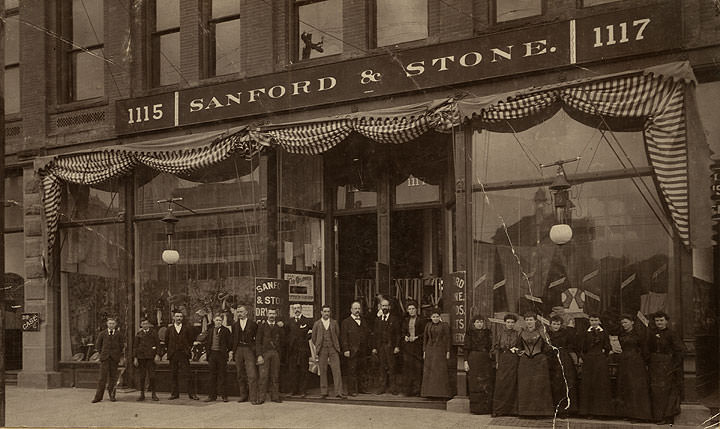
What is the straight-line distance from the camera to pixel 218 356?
13.1m

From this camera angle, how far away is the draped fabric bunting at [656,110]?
9969mm

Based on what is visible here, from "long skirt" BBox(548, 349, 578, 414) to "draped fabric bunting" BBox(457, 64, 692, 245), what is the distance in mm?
2237

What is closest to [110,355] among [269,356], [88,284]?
[88,284]

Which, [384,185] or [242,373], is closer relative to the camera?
[242,373]

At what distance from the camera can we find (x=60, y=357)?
15.6m

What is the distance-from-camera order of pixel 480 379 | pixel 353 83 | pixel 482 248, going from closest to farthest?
pixel 480 379 → pixel 482 248 → pixel 353 83

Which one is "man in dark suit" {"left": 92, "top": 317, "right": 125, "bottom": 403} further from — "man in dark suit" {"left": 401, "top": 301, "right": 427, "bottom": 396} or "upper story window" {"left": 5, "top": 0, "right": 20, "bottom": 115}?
"upper story window" {"left": 5, "top": 0, "right": 20, "bottom": 115}

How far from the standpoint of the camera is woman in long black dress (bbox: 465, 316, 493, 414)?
35.4 feet

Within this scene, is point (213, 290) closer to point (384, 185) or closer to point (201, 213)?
point (201, 213)

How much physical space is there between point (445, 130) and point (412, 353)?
3.64 m

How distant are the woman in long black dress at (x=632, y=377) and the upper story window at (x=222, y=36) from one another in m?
8.25

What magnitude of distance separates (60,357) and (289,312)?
5346 mm

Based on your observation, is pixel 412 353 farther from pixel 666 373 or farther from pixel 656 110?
pixel 656 110

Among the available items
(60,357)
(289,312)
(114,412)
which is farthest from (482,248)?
(60,357)
